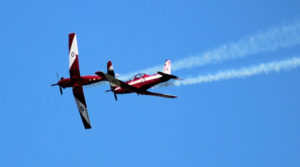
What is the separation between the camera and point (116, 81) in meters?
44.2

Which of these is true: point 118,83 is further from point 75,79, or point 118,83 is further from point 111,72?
point 75,79

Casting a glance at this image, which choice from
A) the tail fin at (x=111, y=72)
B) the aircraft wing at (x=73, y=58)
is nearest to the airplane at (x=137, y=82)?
the tail fin at (x=111, y=72)

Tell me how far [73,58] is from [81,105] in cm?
378

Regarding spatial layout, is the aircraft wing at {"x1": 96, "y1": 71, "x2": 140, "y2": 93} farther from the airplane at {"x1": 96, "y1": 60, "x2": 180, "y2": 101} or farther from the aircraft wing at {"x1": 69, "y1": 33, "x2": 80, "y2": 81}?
the aircraft wing at {"x1": 69, "y1": 33, "x2": 80, "y2": 81}

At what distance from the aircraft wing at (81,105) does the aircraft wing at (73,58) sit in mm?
1055

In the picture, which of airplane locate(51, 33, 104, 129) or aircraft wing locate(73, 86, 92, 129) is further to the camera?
aircraft wing locate(73, 86, 92, 129)

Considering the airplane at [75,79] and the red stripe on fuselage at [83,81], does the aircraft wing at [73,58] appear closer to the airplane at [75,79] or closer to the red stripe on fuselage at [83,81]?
the airplane at [75,79]

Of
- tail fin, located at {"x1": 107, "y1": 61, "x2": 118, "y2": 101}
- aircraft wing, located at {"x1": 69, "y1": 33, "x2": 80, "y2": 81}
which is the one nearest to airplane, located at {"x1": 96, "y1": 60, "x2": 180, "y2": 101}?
tail fin, located at {"x1": 107, "y1": 61, "x2": 118, "y2": 101}

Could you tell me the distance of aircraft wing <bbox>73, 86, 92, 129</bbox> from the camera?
47.8 meters

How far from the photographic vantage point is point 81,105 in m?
48.7

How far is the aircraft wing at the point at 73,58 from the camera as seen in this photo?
47031mm

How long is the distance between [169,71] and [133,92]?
4.16 m

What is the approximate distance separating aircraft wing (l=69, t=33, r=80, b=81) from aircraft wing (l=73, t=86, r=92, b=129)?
1055 mm

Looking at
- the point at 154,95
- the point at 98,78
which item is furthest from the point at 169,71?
the point at 98,78
